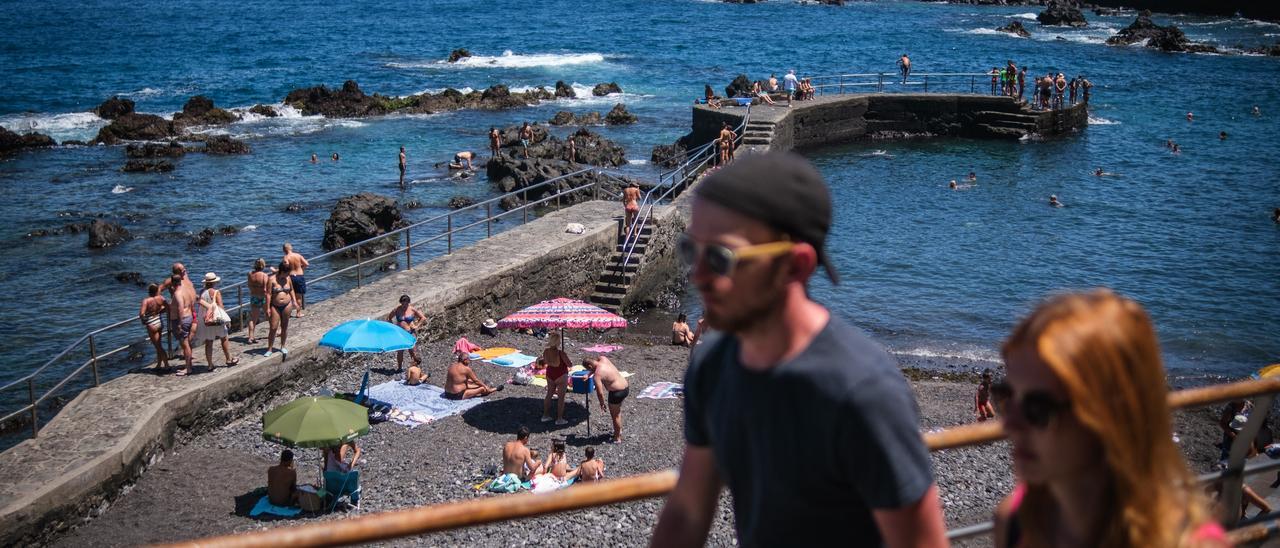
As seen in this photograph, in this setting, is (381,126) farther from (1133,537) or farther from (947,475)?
(1133,537)

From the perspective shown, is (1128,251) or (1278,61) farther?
(1278,61)

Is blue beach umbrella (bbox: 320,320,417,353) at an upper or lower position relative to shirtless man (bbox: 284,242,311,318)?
lower

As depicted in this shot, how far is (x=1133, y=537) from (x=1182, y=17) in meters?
91.2

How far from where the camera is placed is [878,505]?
7.13 feet

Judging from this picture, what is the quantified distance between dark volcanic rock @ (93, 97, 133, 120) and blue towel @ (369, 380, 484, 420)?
35521 millimetres

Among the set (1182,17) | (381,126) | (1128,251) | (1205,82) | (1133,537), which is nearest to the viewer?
(1133,537)

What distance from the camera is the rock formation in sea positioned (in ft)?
209

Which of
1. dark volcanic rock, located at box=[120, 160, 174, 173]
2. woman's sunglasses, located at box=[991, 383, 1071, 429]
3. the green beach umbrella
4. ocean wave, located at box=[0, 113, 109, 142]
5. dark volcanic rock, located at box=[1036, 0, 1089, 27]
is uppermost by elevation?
dark volcanic rock, located at box=[1036, 0, 1089, 27]

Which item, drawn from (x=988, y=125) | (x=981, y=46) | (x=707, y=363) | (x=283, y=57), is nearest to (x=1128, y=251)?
(x=988, y=125)

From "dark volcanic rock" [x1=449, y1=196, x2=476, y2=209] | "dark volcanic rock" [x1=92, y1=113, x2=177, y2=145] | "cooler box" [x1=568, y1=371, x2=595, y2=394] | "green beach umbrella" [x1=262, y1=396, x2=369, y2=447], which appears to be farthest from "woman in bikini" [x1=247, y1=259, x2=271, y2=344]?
"dark volcanic rock" [x1=92, y1=113, x2=177, y2=145]

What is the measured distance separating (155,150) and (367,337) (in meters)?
27.0

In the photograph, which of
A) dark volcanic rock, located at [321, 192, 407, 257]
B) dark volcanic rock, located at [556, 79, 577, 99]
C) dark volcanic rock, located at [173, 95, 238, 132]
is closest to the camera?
dark volcanic rock, located at [321, 192, 407, 257]

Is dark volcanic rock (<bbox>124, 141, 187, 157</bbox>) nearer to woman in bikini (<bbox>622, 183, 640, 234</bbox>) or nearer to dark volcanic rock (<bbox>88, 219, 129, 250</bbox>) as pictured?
dark volcanic rock (<bbox>88, 219, 129, 250</bbox>)

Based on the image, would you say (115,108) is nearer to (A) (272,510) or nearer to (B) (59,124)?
(B) (59,124)
